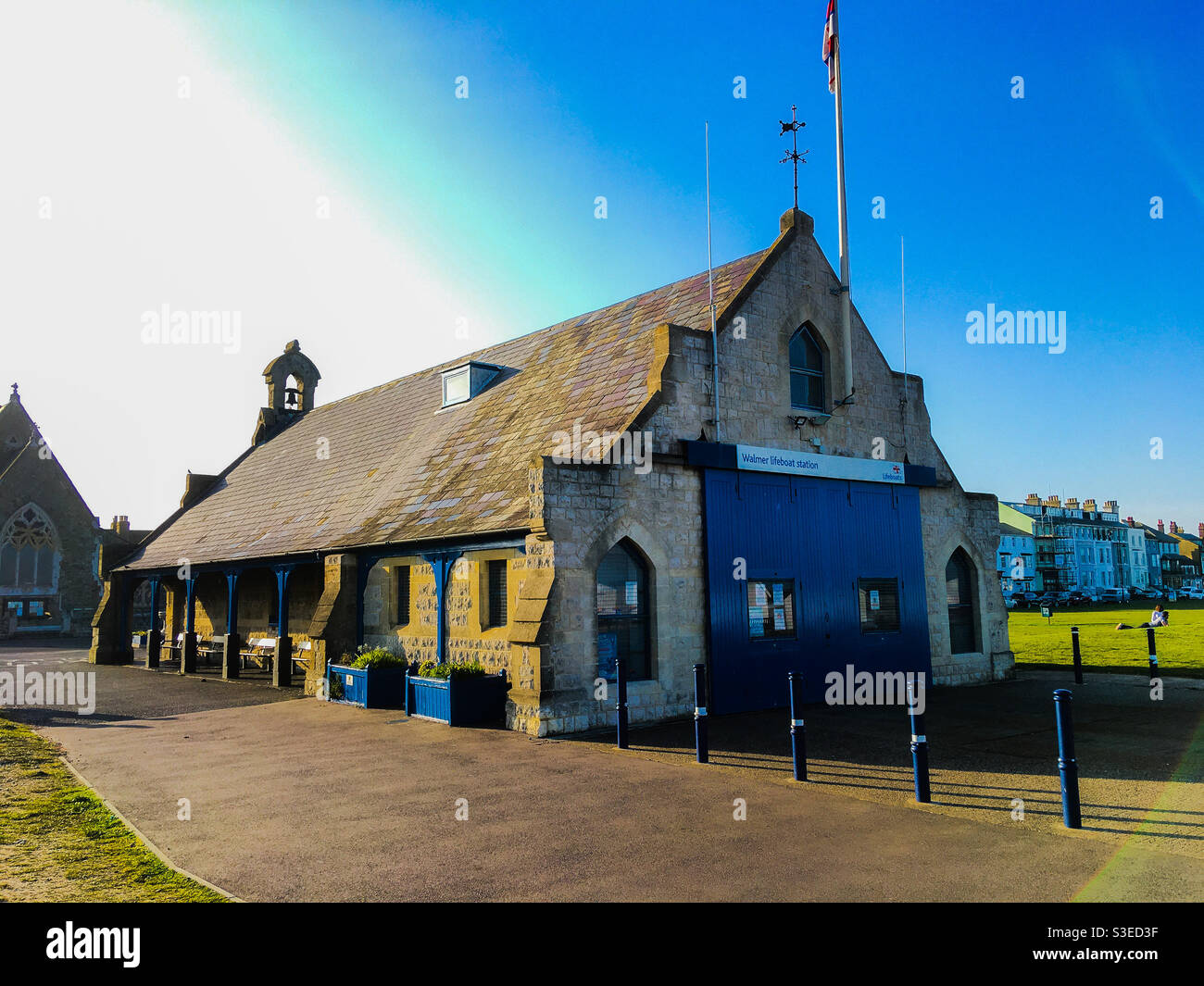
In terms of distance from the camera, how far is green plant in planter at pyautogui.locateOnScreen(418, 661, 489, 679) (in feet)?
44.0

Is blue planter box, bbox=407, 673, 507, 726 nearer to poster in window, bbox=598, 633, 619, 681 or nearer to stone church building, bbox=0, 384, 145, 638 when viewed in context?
poster in window, bbox=598, 633, 619, 681

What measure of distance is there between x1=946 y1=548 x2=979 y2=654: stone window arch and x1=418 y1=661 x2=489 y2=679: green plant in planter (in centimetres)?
1079

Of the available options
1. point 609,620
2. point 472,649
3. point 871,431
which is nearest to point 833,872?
point 609,620

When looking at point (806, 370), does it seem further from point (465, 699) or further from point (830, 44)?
point (465, 699)

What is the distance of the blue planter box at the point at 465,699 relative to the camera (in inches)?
516

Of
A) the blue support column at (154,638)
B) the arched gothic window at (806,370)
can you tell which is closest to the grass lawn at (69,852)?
the arched gothic window at (806,370)

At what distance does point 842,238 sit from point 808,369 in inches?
109

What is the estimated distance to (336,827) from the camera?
7434 mm

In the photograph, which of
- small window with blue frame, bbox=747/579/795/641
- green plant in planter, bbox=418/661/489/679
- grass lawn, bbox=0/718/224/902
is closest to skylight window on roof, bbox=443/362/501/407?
green plant in planter, bbox=418/661/489/679

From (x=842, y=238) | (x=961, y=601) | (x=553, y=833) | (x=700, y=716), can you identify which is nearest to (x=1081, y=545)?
(x=961, y=601)

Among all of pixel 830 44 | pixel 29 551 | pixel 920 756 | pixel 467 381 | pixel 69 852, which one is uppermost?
pixel 830 44

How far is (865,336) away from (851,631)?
6.42 m

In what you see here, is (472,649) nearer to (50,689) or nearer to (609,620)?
(609,620)

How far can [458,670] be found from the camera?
1345 cm
